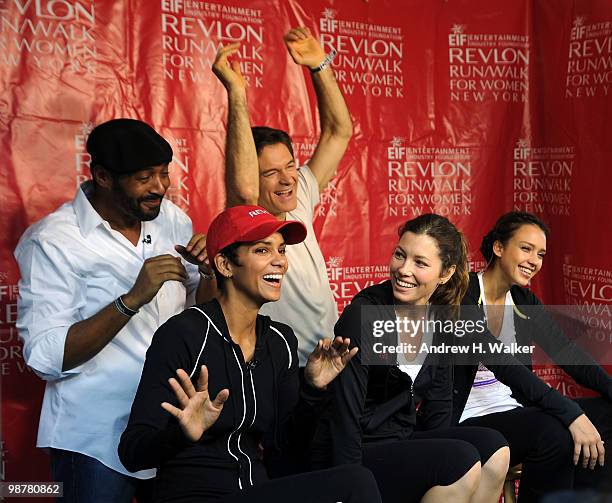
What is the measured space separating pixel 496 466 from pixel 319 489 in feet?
2.26

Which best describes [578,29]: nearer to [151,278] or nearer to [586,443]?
[586,443]

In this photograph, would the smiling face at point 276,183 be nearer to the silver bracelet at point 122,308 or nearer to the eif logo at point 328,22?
the silver bracelet at point 122,308

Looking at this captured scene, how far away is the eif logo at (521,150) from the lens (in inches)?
147

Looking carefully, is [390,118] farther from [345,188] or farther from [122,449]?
[122,449]

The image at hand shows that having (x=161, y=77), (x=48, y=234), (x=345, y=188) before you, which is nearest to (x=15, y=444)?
(x=48, y=234)

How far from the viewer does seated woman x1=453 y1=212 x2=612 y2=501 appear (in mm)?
2514

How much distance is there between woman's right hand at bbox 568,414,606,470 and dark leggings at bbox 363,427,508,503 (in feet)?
1.62

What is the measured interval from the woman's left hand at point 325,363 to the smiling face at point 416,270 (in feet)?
1.30

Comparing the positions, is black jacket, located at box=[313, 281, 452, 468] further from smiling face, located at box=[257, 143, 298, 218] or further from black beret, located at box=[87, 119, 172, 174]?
black beret, located at box=[87, 119, 172, 174]

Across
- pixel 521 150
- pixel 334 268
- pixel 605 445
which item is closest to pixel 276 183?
pixel 334 268

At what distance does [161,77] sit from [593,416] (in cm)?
197

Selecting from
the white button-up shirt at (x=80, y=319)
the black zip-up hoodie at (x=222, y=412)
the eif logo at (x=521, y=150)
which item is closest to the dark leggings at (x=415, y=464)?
the black zip-up hoodie at (x=222, y=412)

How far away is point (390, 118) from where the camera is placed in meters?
3.52

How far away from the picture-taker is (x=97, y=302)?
2.12 metres
